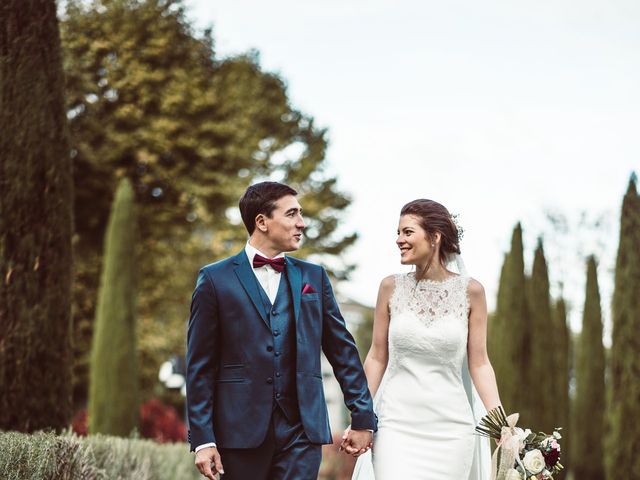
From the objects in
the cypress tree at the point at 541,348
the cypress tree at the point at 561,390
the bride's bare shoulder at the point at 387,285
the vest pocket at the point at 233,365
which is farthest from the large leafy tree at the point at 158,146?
the vest pocket at the point at 233,365

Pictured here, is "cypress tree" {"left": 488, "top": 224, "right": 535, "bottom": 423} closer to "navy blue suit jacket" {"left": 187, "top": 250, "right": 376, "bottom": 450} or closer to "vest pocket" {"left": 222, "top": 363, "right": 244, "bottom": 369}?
"navy blue suit jacket" {"left": 187, "top": 250, "right": 376, "bottom": 450}

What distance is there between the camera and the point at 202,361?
13.8 feet

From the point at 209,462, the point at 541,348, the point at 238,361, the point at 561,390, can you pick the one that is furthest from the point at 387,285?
the point at 561,390

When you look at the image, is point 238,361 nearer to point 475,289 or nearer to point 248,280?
point 248,280

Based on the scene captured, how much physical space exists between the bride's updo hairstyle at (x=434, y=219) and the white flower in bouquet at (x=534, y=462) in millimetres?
1406

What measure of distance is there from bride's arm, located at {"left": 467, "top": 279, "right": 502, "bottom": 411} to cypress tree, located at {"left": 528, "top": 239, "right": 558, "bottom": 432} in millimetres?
11882

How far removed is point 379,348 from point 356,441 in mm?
1029

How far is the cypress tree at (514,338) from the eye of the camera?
16.7m

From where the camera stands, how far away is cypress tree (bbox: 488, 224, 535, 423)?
1667cm

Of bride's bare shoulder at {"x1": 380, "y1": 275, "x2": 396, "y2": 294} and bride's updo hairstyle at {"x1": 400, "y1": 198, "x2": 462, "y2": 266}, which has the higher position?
bride's updo hairstyle at {"x1": 400, "y1": 198, "x2": 462, "y2": 266}

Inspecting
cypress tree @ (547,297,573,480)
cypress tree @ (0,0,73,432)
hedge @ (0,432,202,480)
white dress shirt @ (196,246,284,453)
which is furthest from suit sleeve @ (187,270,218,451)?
cypress tree @ (547,297,573,480)

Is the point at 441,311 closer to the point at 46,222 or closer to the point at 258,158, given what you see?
the point at 46,222

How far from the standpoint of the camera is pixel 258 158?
78.3 feet

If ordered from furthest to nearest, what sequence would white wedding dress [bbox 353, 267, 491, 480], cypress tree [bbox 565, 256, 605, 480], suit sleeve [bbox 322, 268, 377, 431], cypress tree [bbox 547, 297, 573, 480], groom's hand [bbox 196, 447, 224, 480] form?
cypress tree [bbox 565, 256, 605, 480]
cypress tree [bbox 547, 297, 573, 480]
white wedding dress [bbox 353, 267, 491, 480]
suit sleeve [bbox 322, 268, 377, 431]
groom's hand [bbox 196, 447, 224, 480]
